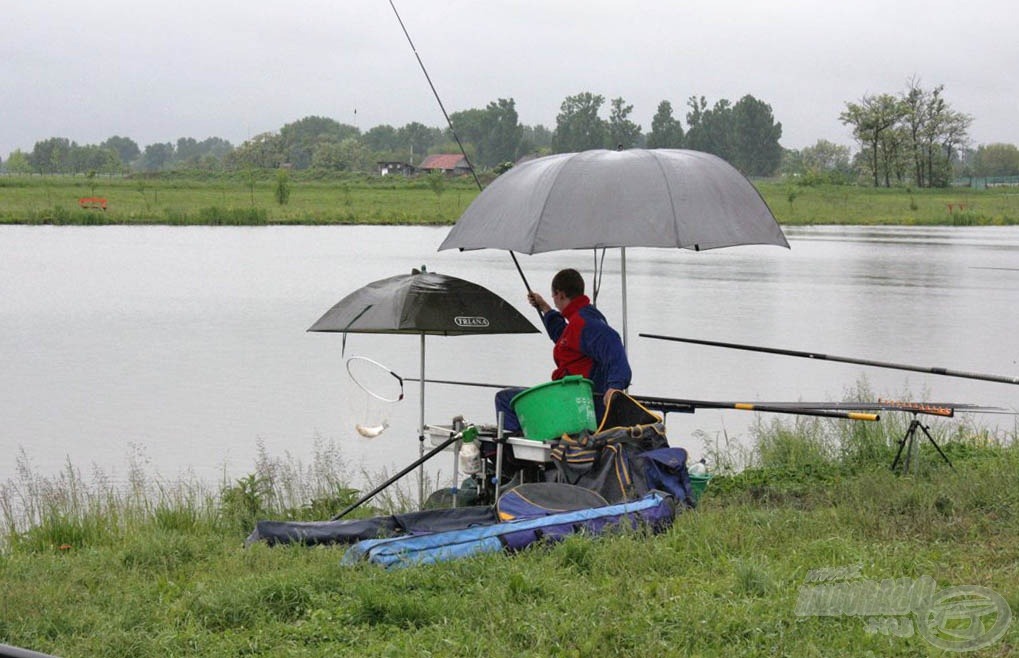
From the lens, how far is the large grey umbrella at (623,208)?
219 inches

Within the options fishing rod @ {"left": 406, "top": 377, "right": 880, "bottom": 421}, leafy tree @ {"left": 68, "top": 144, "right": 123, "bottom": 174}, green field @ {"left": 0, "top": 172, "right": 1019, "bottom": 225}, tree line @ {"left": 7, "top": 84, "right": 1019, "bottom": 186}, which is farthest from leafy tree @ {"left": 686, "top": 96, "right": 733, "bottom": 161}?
fishing rod @ {"left": 406, "top": 377, "right": 880, "bottom": 421}

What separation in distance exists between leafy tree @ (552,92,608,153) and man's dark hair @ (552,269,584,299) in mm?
75815

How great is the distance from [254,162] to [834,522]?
10097cm

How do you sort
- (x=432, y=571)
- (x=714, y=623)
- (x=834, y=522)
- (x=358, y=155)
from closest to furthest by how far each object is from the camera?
1. (x=714, y=623)
2. (x=432, y=571)
3. (x=834, y=522)
4. (x=358, y=155)

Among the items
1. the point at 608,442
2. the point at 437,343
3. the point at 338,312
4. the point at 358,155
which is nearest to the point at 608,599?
the point at 608,442

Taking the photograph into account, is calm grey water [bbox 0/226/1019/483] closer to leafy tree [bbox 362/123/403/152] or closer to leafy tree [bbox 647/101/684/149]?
leafy tree [bbox 647/101/684/149]

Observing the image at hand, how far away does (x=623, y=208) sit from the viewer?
5.64 meters

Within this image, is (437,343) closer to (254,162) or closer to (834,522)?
(834,522)

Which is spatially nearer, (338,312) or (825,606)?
(825,606)

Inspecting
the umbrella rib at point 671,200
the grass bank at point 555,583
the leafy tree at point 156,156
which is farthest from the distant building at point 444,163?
the grass bank at point 555,583

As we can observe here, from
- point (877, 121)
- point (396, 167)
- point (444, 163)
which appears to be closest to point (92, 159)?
point (396, 167)

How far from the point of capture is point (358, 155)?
101 m

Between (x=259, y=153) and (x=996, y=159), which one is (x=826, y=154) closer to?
(x=996, y=159)

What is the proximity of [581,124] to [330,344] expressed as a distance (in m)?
71.6
